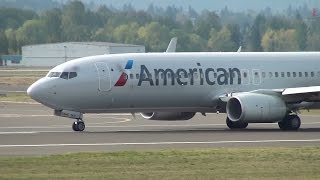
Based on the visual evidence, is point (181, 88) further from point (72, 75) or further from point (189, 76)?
point (72, 75)

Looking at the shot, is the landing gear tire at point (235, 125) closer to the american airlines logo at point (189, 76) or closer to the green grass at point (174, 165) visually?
the american airlines logo at point (189, 76)

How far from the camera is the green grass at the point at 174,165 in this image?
2836 cm

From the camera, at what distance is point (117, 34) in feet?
593

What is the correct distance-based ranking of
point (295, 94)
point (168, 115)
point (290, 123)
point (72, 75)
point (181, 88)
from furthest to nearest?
point (168, 115)
point (181, 88)
point (295, 94)
point (290, 123)
point (72, 75)

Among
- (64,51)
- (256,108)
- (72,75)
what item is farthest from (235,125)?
(64,51)

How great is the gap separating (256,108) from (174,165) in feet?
52.1

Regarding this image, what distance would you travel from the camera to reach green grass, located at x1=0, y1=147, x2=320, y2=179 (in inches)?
1117

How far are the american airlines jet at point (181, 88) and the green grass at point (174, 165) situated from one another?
1163cm

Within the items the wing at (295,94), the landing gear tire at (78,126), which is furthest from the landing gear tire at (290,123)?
the landing gear tire at (78,126)

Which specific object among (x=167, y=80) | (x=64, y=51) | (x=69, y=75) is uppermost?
(x=69, y=75)

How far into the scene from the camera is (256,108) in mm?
45906

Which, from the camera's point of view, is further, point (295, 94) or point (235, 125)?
point (235, 125)

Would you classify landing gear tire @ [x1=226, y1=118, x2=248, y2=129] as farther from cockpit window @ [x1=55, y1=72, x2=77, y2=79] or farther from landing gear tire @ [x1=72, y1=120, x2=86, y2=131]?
→ cockpit window @ [x1=55, y1=72, x2=77, y2=79]

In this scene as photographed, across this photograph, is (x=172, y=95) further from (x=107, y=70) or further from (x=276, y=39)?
(x=276, y=39)
